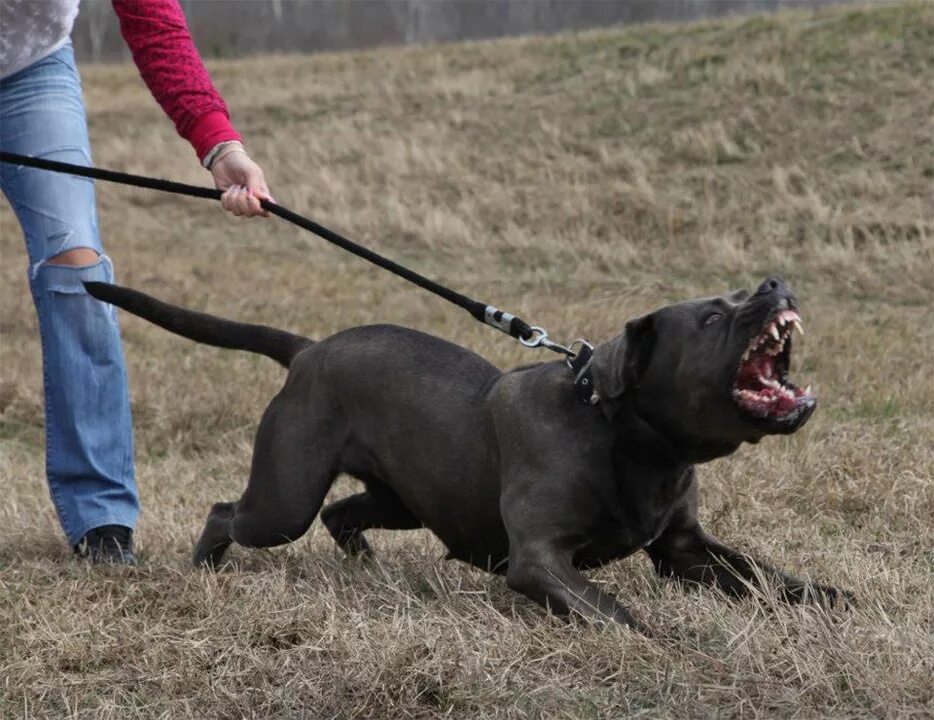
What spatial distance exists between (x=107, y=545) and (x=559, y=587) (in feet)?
5.76

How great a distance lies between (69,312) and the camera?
4.84 meters

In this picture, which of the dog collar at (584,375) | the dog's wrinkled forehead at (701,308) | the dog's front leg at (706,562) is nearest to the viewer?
the dog's wrinkled forehead at (701,308)

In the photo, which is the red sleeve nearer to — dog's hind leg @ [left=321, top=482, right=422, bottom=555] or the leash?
the leash

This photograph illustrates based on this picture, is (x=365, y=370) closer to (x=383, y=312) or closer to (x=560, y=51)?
(x=383, y=312)

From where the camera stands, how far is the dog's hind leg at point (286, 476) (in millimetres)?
4469

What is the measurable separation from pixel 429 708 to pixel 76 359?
6.85ft

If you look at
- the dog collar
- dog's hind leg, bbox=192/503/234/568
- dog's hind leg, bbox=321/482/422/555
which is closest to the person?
dog's hind leg, bbox=192/503/234/568

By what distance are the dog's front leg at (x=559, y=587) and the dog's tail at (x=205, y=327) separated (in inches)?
49.9

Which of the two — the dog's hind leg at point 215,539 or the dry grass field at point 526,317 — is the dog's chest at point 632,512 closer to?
the dry grass field at point 526,317

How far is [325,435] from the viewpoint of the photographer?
4.47 m

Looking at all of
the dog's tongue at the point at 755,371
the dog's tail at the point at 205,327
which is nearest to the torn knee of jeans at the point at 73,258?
the dog's tail at the point at 205,327

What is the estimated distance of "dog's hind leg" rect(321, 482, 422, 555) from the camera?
4.77 m

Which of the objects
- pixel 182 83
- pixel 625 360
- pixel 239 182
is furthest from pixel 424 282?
pixel 182 83

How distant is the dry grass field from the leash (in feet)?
2.15
